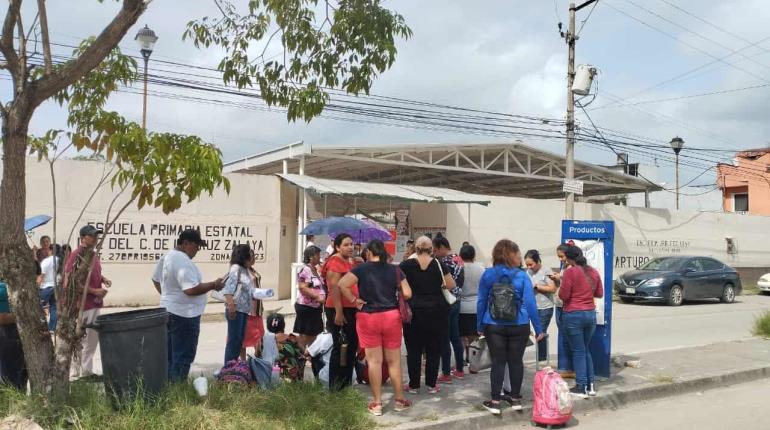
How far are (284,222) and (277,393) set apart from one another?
38.7ft

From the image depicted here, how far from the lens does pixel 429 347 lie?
22.7ft

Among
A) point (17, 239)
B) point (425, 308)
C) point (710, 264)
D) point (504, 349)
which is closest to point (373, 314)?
point (425, 308)

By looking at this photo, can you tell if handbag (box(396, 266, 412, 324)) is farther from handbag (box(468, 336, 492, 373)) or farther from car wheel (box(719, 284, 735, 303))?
car wheel (box(719, 284, 735, 303))

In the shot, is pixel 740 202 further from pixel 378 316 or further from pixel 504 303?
pixel 378 316

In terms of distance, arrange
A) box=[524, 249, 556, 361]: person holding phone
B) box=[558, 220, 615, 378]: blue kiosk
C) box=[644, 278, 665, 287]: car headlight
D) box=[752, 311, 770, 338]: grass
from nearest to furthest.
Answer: box=[558, 220, 615, 378]: blue kiosk
box=[524, 249, 556, 361]: person holding phone
box=[752, 311, 770, 338]: grass
box=[644, 278, 665, 287]: car headlight

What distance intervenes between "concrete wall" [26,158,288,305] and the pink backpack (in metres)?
10.2

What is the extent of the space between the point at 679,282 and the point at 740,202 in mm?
25860

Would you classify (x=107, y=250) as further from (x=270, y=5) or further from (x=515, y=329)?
(x=515, y=329)

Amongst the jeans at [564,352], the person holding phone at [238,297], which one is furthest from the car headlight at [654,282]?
the person holding phone at [238,297]

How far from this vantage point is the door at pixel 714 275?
1905 centimetres

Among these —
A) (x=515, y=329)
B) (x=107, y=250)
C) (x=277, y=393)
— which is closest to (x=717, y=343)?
(x=515, y=329)

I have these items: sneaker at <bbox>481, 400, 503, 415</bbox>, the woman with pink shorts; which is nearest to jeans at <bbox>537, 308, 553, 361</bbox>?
sneaker at <bbox>481, 400, 503, 415</bbox>

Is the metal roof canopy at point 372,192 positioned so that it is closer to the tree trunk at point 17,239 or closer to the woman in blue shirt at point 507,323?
the woman in blue shirt at point 507,323

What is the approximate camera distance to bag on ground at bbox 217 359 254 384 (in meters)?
6.13
